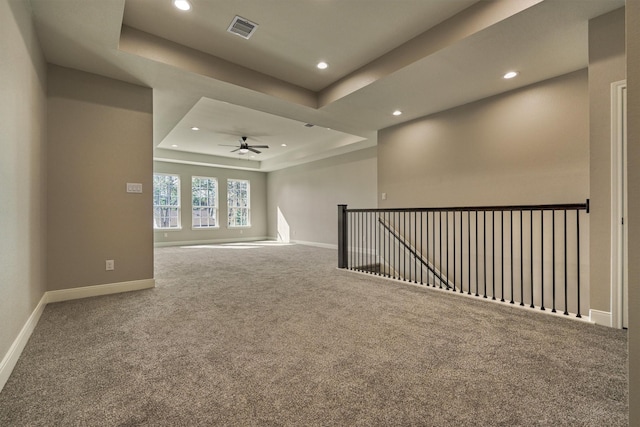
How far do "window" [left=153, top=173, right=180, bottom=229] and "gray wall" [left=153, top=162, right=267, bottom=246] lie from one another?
0.50 ft

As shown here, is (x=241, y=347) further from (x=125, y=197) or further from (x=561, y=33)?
(x=561, y=33)

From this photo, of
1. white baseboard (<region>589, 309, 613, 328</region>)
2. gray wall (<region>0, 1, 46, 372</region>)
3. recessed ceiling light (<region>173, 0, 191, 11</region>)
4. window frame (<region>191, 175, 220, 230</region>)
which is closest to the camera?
gray wall (<region>0, 1, 46, 372</region>)

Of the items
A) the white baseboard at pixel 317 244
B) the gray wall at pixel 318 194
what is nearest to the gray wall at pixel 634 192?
the gray wall at pixel 318 194

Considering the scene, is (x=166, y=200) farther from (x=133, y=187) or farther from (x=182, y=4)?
(x=182, y=4)

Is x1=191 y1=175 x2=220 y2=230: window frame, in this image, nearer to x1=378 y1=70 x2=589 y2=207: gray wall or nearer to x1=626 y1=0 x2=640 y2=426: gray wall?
x1=378 y1=70 x2=589 y2=207: gray wall

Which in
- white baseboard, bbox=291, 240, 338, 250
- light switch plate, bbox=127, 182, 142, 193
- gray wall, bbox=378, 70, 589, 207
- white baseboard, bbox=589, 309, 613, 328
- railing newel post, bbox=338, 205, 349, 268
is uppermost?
gray wall, bbox=378, 70, 589, 207

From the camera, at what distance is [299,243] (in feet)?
30.9

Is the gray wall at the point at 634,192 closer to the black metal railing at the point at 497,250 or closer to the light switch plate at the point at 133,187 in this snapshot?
the black metal railing at the point at 497,250

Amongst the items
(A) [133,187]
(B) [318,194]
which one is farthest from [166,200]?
(A) [133,187]

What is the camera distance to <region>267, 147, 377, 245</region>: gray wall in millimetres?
7477

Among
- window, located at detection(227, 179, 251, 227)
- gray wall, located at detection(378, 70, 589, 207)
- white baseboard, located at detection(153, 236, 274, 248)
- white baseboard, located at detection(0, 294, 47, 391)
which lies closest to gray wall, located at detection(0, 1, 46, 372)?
white baseboard, located at detection(0, 294, 47, 391)

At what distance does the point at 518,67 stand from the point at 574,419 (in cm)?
358

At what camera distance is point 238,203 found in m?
10.6

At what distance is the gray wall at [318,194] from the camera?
7.48 meters
